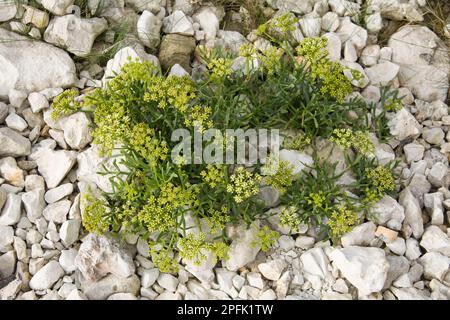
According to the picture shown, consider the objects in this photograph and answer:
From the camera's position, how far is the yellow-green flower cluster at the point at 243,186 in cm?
352

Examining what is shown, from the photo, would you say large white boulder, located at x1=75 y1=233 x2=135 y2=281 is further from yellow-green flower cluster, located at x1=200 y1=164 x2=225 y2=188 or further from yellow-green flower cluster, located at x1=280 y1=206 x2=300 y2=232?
yellow-green flower cluster, located at x1=280 y1=206 x2=300 y2=232

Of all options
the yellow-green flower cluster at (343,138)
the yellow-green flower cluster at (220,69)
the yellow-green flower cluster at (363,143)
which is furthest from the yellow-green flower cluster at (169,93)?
the yellow-green flower cluster at (363,143)

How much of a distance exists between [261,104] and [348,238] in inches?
44.1

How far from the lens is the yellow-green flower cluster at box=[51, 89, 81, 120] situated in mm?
3801

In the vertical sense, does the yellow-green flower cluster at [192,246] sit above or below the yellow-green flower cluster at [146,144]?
below

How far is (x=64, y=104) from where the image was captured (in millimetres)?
3811

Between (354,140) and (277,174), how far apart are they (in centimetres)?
63

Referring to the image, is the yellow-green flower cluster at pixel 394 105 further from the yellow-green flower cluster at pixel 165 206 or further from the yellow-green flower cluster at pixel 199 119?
the yellow-green flower cluster at pixel 165 206

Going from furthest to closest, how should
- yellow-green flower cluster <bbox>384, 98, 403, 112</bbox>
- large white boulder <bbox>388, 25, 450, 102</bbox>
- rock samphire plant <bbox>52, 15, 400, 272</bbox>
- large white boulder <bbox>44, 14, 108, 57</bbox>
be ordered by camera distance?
large white boulder <bbox>388, 25, 450, 102</bbox>
large white boulder <bbox>44, 14, 108, 57</bbox>
yellow-green flower cluster <bbox>384, 98, 403, 112</bbox>
rock samphire plant <bbox>52, 15, 400, 272</bbox>

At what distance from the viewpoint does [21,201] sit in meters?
3.86

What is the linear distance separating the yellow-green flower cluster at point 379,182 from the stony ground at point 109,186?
10 centimetres

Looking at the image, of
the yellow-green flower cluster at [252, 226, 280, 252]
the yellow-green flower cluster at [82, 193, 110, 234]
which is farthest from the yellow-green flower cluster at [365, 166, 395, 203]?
the yellow-green flower cluster at [82, 193, 110, 234]

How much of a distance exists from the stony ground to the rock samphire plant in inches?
6.0

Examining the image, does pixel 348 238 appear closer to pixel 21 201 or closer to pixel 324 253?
pixel 324 253
